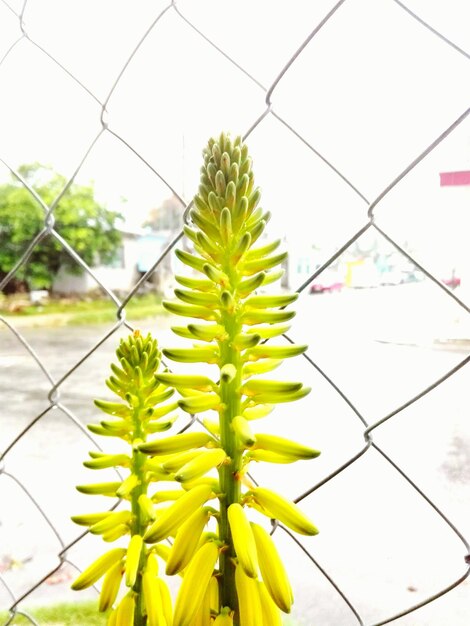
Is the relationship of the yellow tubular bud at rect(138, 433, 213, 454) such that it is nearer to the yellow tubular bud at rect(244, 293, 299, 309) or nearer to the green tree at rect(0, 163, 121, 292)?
the yellow tubular bud at rect(244, 293, 299, 309)

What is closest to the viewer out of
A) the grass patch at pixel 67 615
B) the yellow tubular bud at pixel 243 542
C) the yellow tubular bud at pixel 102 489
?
the yellow tubular bud at pixel 243 542

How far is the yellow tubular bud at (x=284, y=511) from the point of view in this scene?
0.29m

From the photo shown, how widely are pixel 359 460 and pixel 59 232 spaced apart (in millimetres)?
646

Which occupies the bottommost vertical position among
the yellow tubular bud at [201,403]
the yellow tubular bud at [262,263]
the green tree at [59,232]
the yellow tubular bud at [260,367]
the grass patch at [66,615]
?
the grass patch at [66,615]

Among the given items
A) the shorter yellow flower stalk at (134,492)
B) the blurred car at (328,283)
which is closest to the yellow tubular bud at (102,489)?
the shorter yellow flower stalk at (134,492)

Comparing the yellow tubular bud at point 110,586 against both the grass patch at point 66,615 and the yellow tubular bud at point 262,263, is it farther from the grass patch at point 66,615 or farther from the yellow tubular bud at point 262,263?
the grass patch at point 66,615

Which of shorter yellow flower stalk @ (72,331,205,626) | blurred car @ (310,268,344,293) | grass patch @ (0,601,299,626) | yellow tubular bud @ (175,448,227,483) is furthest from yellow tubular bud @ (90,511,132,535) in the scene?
grass patch @ (0,601,299,626)

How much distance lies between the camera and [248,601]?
0.29 m

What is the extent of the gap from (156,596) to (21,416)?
1.38 meters

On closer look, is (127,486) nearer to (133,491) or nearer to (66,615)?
(133,491)

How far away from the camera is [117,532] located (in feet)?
1.22

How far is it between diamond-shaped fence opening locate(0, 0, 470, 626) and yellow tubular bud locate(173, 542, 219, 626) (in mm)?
158

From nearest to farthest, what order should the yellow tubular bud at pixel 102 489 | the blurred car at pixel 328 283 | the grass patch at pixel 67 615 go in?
the yellow tubular bud at pixel 102 489, the blurred car at pixel 328 283, the grass patch at pixel 67 615

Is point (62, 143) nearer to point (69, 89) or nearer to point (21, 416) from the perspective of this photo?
point (69, 89)
